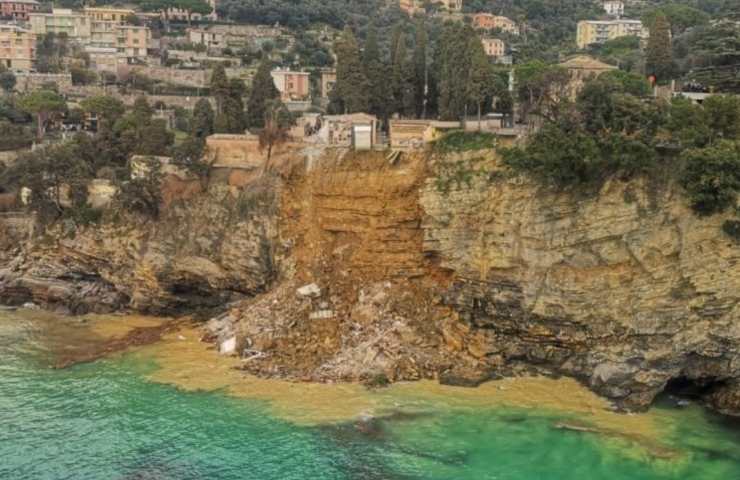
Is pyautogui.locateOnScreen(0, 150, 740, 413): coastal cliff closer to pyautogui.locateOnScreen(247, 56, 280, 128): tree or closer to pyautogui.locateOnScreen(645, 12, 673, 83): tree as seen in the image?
pyautogui.locateOnScreen(247, 56, 280, 128): tree

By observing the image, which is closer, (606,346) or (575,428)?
(575,428)

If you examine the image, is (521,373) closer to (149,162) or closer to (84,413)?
(84,413)

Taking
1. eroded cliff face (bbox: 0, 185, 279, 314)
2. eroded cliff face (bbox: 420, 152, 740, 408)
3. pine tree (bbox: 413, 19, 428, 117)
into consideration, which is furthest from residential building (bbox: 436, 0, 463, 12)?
eroded cliff face (bbox: 420, 152, 740, 408)

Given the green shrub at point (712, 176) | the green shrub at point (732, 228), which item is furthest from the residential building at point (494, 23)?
the green shrub at point (732, 228)

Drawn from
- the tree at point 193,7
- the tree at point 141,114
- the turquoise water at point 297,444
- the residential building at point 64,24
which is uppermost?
the tree at point 193,7

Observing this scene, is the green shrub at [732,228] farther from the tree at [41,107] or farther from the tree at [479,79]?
the tree at [41,107]

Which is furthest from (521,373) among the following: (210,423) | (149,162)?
(149,162)

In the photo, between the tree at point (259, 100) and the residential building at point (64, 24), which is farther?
the residential building at point (64, 24)

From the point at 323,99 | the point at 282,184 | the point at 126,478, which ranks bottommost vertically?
the point at 126,478
